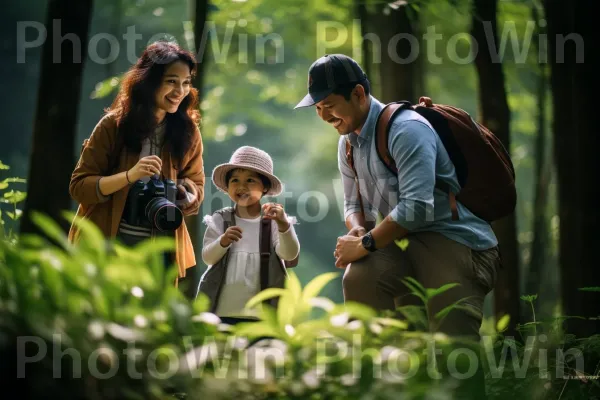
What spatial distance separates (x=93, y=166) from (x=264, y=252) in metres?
1.13

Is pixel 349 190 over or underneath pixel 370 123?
underneath

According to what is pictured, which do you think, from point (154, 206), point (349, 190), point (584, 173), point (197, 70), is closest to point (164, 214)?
point (154, 206)

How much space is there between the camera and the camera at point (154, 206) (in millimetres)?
4375

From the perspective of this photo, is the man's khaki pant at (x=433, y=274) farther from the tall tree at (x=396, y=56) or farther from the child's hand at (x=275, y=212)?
the tall tree at (x=396, y=56)

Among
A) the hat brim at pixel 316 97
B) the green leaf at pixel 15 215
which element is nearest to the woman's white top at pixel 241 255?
the hat brim at pixel 316 97

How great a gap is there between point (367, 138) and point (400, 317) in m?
0.98

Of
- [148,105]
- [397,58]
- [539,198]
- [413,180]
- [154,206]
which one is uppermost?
[397,58]

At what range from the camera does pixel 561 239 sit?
8.73 metres

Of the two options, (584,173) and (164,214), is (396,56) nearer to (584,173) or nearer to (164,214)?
(584,173)

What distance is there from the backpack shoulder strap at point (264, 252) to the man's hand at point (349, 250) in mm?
661

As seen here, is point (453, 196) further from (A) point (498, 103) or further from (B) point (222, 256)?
(A) point (498, 103)

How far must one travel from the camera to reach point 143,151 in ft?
15.6

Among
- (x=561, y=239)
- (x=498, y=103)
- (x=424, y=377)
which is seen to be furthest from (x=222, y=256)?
(x=561, y=239)

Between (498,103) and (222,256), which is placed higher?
(498,103)
